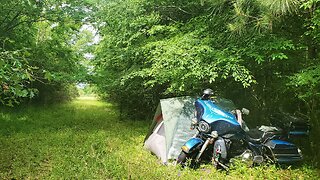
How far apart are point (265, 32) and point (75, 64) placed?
6.63 metres

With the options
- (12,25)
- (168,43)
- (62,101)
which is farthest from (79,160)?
(62,101)

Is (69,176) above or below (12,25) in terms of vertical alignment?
below

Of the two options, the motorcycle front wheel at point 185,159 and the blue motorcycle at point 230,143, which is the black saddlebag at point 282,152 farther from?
the motorcycle front wheel at point 185,159

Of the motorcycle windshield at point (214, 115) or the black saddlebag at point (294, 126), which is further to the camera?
the black saddlebag at point (294, 126)

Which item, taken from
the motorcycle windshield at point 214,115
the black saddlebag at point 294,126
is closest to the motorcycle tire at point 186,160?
the motorcycle windshield at point 214,115

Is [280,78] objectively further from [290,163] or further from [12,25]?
[12,25]

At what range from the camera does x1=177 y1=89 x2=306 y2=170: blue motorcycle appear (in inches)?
170

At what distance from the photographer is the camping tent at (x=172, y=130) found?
202 inches

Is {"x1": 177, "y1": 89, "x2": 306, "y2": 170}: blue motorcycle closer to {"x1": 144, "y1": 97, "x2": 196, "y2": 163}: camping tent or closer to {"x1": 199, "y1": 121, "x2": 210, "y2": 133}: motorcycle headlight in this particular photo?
{"x1": 199, "y1": 121, "x2": 210, "y2": 133}: motorcycle headlight

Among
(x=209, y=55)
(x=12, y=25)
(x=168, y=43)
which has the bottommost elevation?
(x=209, y=55)

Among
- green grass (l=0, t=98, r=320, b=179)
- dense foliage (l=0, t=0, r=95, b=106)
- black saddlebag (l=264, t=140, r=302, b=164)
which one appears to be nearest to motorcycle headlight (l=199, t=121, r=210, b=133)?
green grass (l=0, t=98, r=320, b=179)

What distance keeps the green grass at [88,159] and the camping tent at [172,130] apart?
25 cm

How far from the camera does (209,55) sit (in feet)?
16.9

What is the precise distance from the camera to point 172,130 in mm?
5328
